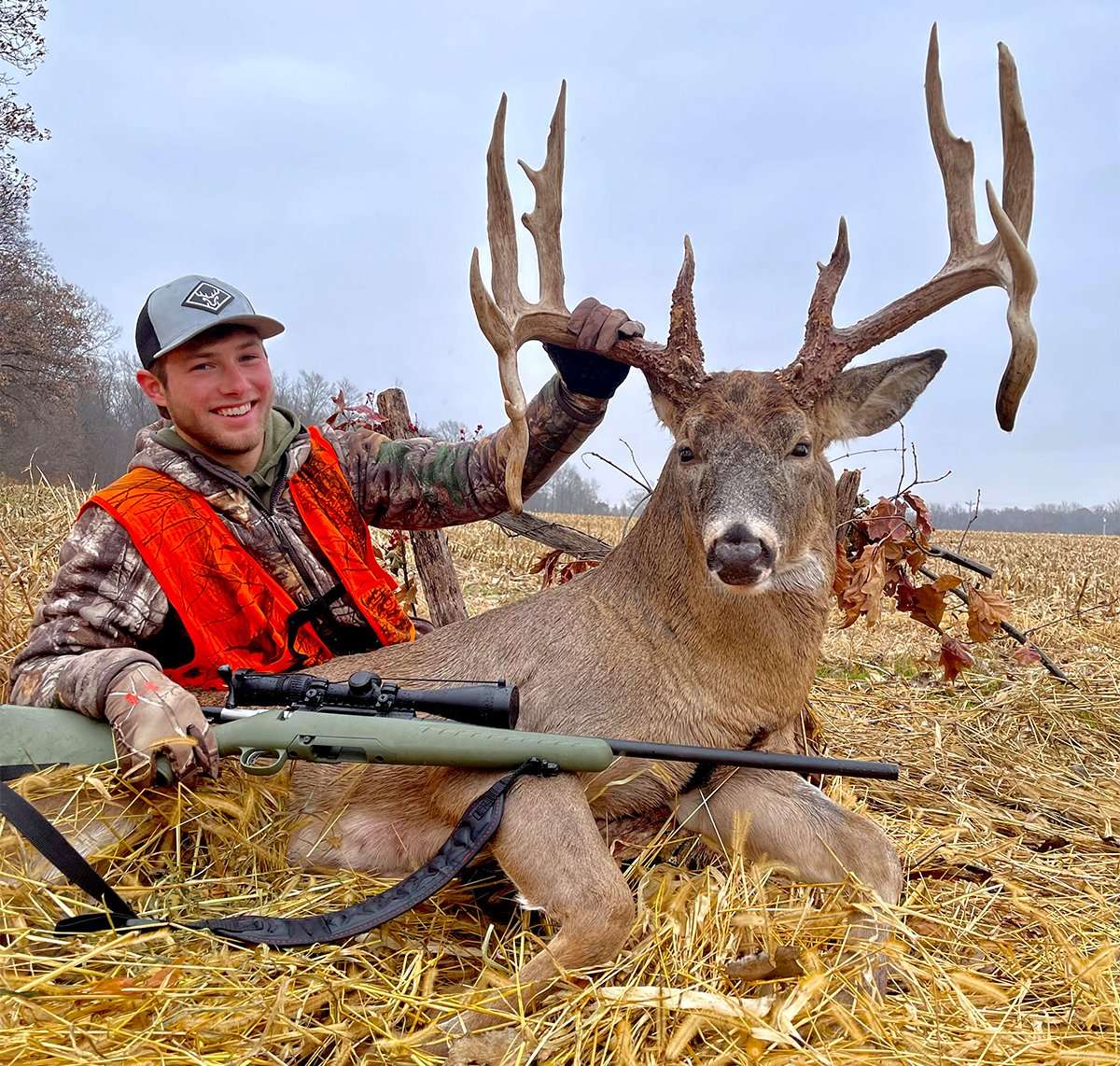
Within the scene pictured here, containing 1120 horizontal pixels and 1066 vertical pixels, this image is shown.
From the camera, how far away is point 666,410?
139 inches

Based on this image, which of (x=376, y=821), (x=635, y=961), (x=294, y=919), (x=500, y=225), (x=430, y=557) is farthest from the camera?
(x=430, y=557)

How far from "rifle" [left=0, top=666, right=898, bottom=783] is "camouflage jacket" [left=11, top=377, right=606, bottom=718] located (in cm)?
17

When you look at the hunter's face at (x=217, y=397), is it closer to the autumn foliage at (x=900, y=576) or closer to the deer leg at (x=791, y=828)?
the deer leg at (x=791, y=828)

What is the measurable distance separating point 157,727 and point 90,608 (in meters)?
0.87

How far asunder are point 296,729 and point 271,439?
1769 millimetres

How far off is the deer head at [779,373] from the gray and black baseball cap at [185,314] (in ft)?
3.95

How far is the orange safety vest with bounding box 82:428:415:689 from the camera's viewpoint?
135 inches

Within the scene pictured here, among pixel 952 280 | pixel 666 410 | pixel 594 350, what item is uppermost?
pixel 952 280

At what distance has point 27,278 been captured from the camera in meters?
25.9

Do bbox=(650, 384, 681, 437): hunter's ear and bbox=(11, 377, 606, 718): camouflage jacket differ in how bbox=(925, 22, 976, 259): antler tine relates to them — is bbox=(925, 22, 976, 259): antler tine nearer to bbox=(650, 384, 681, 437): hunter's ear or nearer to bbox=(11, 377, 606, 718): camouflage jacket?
bbox=(650, 384, 681, 437): hunter's ear

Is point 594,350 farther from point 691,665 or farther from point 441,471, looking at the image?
point 691,665

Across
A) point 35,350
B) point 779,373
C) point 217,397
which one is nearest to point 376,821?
point 217,397

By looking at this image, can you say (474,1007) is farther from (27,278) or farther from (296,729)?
→ (27,278)

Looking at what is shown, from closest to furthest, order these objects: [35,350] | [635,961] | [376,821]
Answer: [635,961] → [376,821] → [35,350]
